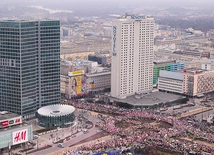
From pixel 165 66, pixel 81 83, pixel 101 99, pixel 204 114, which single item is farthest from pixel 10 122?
pixel 165 66

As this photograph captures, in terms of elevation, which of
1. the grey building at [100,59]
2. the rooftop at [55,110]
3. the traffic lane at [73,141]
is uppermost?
the grey building at [100,59]

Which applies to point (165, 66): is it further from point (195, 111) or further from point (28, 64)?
point (28, 64)

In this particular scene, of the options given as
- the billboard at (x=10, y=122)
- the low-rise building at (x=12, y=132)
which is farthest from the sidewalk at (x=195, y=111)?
the billboard at (x=10, y=122)

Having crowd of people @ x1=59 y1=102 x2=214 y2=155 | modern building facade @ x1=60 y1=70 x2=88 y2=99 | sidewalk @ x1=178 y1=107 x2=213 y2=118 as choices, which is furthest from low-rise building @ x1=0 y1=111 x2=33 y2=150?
sidewalk @ x1=178 y1=107 x2=213 y2=118

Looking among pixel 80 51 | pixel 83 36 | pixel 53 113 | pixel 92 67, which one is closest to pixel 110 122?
pixel 53 113

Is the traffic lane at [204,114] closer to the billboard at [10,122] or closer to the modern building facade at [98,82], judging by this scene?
the modern building facade at [98,82]

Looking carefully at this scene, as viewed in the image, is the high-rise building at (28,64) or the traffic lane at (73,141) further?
the high-rise building at (28,64)
